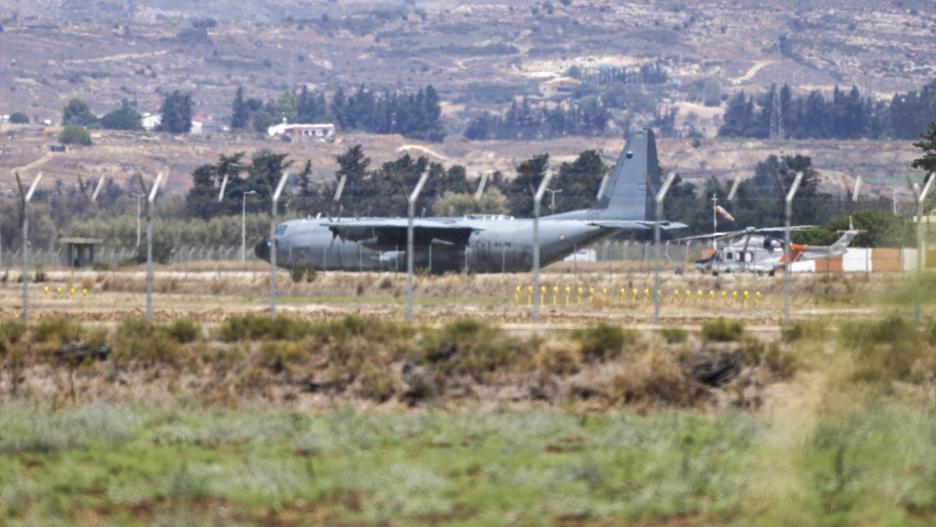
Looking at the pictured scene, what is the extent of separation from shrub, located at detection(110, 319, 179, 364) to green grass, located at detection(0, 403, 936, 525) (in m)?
4.53

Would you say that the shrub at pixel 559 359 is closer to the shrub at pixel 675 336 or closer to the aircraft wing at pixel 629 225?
the shrub at pixel 675 336

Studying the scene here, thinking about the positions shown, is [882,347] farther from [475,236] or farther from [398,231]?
[475,236]

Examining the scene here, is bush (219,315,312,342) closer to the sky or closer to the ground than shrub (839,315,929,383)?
closer to the ground

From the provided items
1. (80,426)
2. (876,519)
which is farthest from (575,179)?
(876,519)

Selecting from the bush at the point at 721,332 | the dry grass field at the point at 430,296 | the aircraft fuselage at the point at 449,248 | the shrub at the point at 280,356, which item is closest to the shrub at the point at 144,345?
the shrub at the point at 280,356

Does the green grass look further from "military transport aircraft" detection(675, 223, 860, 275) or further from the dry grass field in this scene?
"military transport aircraft" detection(675, 223, 860, 275)

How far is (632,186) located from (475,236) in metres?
7.05

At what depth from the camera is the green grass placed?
2159 centimetres

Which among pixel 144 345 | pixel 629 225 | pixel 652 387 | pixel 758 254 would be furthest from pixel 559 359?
pixel 758 254

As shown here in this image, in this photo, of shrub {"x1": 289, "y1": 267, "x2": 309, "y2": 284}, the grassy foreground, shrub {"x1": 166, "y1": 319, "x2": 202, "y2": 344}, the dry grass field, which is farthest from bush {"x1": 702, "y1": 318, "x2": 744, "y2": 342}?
shrub {"x1": 289, "y1": 267, "x2": 309, "y2": 284}

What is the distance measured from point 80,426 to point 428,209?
99.0 meters

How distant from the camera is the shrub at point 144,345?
35.3m

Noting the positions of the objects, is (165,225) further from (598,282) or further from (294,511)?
(294,511)

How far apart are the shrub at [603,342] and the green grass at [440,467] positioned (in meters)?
3.50
